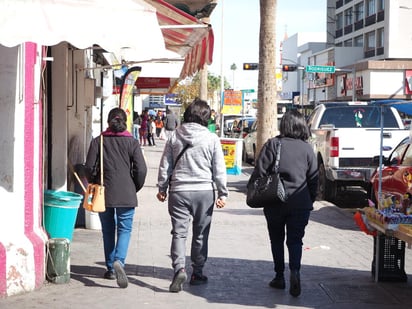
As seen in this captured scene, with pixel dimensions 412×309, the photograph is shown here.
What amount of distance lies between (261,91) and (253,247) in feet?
30.0

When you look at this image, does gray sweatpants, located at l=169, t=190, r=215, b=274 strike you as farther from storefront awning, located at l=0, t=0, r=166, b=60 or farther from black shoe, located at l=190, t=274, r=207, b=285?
storefront awning, located at l=0, t=0, r=166, b=60

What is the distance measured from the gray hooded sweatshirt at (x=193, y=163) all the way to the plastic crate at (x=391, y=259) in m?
1.87

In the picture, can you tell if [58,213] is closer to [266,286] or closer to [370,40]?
[266,286]

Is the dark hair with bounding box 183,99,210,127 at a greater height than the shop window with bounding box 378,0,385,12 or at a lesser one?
lesser

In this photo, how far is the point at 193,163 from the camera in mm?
7727

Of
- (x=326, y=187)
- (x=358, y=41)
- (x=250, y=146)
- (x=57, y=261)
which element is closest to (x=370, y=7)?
(x=358, y=41)

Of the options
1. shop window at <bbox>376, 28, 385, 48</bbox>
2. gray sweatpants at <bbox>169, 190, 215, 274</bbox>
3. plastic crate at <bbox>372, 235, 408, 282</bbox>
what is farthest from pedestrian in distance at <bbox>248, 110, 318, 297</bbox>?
shop window at <bbox>376, 28, 385, 48</bbox>

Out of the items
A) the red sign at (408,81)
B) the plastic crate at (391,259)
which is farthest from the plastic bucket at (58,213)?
the red sign at (408,81)

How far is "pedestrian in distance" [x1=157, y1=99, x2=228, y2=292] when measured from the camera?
7707mm

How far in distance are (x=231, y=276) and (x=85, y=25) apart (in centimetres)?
353

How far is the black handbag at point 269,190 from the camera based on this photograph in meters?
7.43

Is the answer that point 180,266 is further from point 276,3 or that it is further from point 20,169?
point 276,3

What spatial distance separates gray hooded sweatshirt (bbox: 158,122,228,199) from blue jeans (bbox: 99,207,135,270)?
497 millimetres

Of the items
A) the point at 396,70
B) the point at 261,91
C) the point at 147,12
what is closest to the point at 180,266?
the point at 147,12
